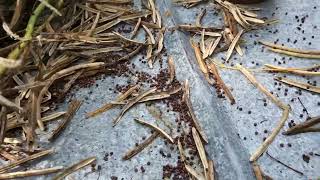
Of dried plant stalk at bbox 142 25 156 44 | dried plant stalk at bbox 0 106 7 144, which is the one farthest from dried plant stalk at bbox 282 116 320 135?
dried plant stalk at bbox 0 106 7 144

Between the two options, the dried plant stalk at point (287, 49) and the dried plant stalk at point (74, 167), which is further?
the dried plant stalk at point (287, 49)

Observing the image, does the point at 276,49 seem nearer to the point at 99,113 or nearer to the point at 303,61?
the point at 303,61

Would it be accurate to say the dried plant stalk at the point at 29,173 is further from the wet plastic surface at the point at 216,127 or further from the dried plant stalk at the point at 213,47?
the dried plant stalk at the point at 213,47

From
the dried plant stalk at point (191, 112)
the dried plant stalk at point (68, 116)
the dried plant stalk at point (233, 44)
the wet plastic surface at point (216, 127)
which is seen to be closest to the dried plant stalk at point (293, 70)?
the wet plastic surface at point (216, 127)

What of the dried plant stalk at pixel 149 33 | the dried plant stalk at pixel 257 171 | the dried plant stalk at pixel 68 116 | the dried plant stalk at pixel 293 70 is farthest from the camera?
the dried plant stalk at pixel 149 33

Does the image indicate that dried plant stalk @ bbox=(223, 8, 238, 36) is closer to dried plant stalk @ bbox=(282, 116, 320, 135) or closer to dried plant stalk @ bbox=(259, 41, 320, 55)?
dried plant stalk @ bbox=(259, 41, 320, 55)

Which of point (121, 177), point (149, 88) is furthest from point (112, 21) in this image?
point (121, 177)

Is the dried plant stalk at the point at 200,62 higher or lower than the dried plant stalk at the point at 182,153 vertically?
higher

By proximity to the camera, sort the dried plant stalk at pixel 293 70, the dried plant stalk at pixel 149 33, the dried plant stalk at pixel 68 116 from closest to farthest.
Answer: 1. the dried plant stalk at pixel 68 116
2. the dried plant stalk at pixel 293 70
3. the dried plant stalk at pixel 149 33
